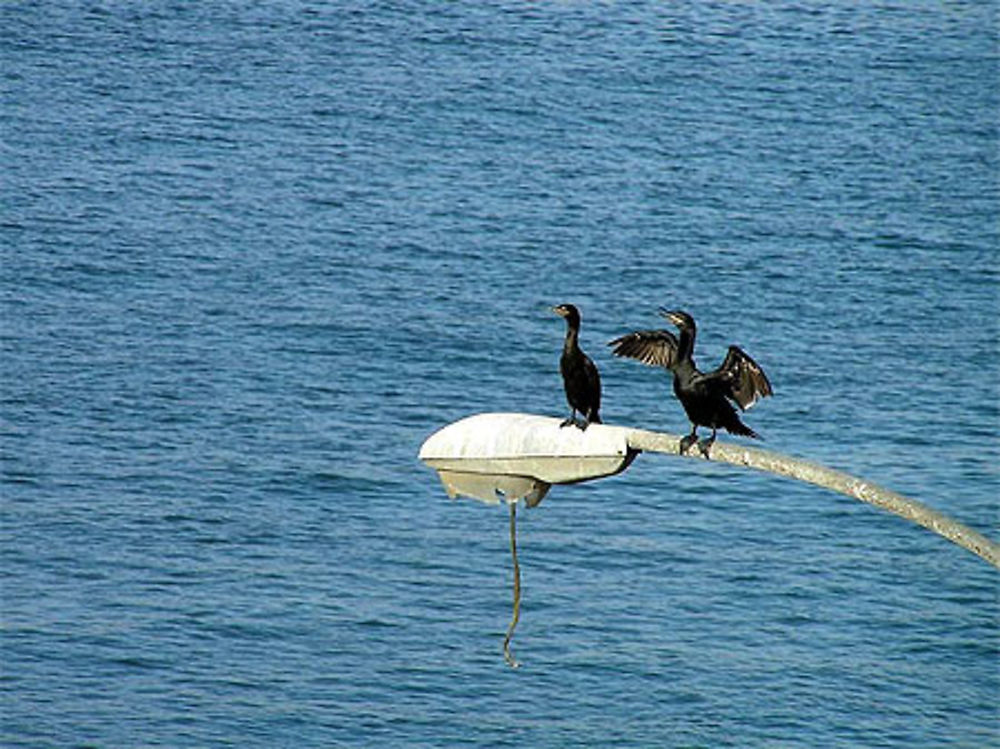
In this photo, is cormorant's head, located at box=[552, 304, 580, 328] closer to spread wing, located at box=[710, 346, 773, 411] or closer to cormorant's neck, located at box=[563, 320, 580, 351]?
cormorant's neck, located at box=[563, 320, 580, 351]

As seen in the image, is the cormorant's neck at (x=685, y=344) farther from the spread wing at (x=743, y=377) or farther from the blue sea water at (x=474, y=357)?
the blue sea water at (x=474, y=357)

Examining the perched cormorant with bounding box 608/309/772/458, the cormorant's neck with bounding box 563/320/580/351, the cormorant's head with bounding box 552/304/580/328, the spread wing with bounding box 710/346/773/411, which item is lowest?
the spread wing with bounding box 710/346/773/411

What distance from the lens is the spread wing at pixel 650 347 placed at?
57.1 ft

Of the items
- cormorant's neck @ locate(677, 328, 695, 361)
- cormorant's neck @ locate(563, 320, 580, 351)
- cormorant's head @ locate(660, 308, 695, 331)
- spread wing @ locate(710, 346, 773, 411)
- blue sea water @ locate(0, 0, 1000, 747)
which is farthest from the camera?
blue sea water @ locate(0, 0, 1000, 747)

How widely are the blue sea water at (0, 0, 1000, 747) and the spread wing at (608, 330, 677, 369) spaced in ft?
63.1

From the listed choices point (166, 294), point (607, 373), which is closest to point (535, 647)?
point (607, 373)

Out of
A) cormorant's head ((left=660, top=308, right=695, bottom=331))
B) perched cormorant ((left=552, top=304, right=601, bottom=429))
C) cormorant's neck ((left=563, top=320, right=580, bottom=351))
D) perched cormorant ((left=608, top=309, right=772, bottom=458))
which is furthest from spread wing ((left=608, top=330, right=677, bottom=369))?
cormorant's neck ((left=563, top=320, right=580, bottom=351))

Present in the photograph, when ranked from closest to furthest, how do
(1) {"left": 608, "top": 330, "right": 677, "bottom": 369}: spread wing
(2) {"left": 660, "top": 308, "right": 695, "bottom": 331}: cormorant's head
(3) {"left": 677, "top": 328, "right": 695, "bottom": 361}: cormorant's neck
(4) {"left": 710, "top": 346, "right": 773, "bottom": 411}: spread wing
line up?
(4) {"left": 710, "top": 346, "right": 773, "bottom": 411}: spread wing → (2) {"left": 660, "top": 308, "right": 695, "bottom": 331}: cormorant's head → (3) {"left": 677, "top": 328, "right": 695, "bottom": 361}: cormorant's neck → (1) {"left": 608, "top": 330, "right": 677, "bottom": 369}: spread wing

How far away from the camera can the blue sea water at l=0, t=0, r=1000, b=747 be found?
39.1m

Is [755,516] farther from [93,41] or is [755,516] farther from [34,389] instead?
[93,41]

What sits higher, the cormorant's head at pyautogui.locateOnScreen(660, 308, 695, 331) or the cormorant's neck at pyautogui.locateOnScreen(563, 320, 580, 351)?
the cormorant's neck at pyautogui.locateOnScreen(563, 320, 580, 351)

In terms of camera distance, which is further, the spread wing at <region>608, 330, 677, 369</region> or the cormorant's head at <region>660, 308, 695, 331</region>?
the spread wing at <region>608, 330, 677, 369</region>

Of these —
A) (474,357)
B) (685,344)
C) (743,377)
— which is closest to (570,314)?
(685,344)

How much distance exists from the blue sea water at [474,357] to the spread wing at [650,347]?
19.2 metres
